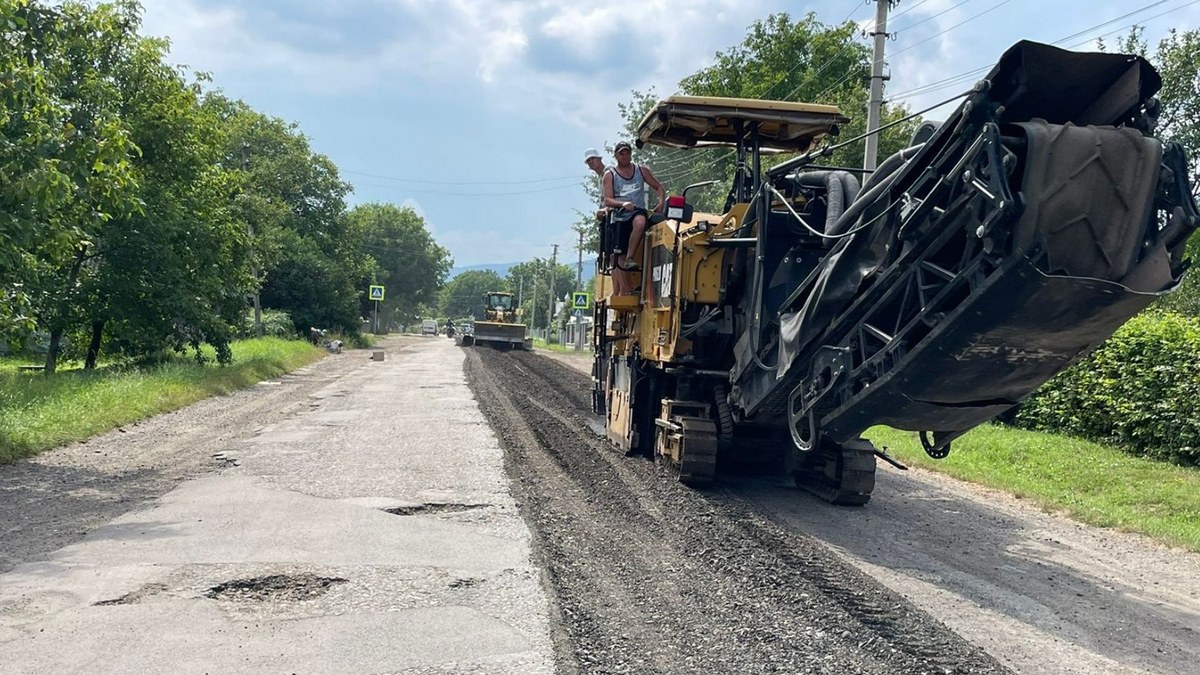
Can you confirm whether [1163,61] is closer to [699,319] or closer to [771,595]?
[699,319]

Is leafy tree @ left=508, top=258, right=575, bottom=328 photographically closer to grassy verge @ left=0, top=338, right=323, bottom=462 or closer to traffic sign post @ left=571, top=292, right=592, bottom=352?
traffic sign post @ left=571, top=292, right=592, bottom=352

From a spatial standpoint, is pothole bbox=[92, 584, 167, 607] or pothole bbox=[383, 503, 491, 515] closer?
pothole bbox=[92, 584, 167, 607]

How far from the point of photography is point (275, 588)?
5.71 m

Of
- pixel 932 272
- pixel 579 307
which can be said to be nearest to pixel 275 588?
pixel 932 272

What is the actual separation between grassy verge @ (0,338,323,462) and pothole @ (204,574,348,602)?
5.68 meters

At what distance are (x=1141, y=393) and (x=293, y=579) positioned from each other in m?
10.8

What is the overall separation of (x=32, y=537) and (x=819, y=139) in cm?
832

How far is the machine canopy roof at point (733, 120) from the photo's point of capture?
9.79 meters

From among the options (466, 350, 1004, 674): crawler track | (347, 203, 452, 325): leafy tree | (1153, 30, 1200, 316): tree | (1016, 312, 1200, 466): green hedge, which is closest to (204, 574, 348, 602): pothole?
(466, 350, 1004, 674): crawler track

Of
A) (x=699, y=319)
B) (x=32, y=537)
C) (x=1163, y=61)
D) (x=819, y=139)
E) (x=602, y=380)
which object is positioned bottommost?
(x=32, y=537)

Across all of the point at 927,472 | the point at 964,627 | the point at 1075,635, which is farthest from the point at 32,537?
the point at 927,472

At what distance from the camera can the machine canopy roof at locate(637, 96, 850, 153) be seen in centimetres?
979

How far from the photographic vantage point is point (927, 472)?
462 inches

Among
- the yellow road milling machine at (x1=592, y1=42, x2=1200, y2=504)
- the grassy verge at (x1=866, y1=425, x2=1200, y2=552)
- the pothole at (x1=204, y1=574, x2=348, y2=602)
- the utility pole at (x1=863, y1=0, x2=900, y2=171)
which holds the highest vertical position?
the utility pole at (x1=863, y1=0, x2=900, y2=171)
